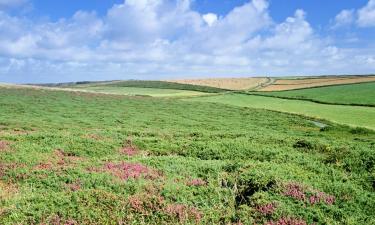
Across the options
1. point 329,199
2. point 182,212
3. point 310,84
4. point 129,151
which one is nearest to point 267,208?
point 329,199

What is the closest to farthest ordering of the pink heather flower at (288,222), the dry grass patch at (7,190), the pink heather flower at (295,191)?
the pink heather flower at (288,222), the pink heather flower at (295,191), the dry grass patch at (7,190)

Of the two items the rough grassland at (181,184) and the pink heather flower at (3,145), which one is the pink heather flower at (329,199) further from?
the pink heather flower at (3,145)

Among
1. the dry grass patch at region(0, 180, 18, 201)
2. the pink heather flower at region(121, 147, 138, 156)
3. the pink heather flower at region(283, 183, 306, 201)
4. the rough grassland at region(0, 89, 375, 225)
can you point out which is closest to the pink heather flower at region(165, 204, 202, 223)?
the rough grassland at region(0, 89, 375, 225)

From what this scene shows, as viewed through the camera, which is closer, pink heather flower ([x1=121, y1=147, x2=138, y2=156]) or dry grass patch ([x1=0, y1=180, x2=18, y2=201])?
dry grass patch ([x1=0, y1=180, x2=18, y2=201])

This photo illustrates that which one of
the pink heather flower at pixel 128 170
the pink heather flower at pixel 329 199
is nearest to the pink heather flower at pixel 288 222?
the pink heather flower at pixel 329 199

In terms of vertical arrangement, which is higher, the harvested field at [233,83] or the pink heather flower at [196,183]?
the harvested field at [233,83]

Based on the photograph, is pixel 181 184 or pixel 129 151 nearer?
pixel 181 184

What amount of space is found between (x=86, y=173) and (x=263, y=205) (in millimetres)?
7835

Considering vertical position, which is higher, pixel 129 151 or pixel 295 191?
pixel 295 191

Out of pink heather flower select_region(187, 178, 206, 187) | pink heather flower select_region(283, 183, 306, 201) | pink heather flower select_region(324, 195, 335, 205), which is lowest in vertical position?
pink heather flower select_region(324, 195, 335, 205)

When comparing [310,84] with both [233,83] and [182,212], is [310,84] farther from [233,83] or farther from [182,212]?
[182,212]

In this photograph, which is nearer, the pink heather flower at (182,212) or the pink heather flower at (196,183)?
the pink heather flower at (182,212)

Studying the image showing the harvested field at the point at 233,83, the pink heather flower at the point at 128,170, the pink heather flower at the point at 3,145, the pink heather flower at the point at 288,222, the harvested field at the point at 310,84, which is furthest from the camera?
the harvested field at the point at 233,83

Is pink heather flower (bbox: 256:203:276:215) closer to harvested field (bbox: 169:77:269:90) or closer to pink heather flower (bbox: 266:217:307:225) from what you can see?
pink heather flower (bbox: 266:217:307:225)
